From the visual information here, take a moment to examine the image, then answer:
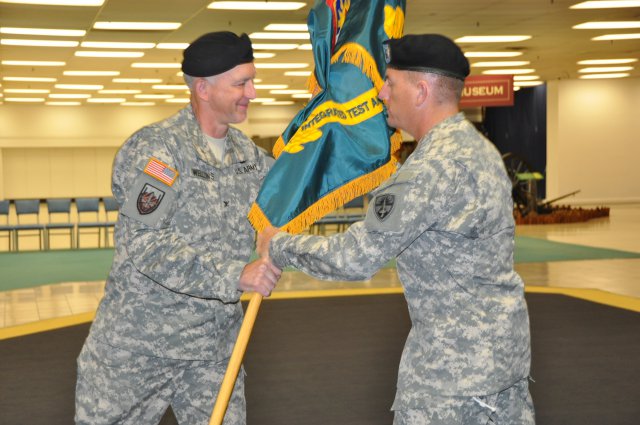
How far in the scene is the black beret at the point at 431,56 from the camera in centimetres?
223

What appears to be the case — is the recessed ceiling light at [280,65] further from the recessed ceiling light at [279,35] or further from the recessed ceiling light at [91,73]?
the recessed ceiling light at [279,35]

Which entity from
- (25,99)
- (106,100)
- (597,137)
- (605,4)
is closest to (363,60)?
(605,4)

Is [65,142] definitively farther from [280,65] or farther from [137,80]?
[280,65]

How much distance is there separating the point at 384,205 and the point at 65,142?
31.9 meters

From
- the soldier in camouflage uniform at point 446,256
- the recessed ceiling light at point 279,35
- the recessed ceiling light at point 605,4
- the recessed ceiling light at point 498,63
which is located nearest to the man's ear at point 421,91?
the soldier in camouflage uniform at point 446,256

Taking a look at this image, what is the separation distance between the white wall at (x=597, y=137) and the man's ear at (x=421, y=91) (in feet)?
78.5

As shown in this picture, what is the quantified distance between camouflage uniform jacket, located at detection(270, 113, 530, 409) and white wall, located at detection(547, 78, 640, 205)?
23.9 m

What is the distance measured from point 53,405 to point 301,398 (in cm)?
146

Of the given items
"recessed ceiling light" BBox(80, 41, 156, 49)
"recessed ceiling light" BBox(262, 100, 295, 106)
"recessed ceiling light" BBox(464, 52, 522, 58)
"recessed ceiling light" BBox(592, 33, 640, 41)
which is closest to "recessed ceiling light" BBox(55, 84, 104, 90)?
"recessed ceiling light" BBox(80, 41, 156, 49)

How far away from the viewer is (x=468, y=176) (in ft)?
7.19

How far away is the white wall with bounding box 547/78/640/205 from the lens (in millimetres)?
25312

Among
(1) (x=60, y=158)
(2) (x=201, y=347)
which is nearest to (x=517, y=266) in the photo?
(2) (x=201, y=347)

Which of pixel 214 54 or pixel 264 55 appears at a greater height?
pixel 264 55

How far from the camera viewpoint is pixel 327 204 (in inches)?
112
